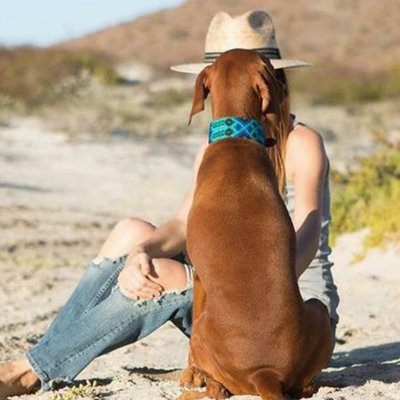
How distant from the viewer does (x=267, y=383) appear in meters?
4.45

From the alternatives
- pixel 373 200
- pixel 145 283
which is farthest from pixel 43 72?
pixel 145 283

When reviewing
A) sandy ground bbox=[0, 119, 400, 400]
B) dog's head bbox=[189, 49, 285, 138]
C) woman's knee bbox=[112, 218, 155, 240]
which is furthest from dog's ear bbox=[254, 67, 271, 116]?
sandy ground bbox=[0, 119, 400, 400]

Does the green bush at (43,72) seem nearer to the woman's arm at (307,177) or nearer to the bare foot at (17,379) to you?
the bare foot at (17,379)

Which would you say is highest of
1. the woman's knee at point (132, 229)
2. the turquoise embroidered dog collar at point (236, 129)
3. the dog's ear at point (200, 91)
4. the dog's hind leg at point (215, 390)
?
the dog's ear at point (200, 91)

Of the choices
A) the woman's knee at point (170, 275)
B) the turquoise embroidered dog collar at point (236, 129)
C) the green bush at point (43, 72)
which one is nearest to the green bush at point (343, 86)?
the green bush at point (43, 72)

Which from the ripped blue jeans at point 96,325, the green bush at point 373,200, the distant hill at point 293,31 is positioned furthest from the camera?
the distant hill at point 293,31

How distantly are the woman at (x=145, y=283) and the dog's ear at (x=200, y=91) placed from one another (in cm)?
41

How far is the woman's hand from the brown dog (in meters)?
0.57

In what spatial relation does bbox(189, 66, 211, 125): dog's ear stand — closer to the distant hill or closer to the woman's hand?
the woman's hand

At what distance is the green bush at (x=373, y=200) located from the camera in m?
9.79

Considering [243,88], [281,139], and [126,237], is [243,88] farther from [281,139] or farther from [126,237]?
[126,237]

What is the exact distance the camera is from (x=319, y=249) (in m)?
5.55

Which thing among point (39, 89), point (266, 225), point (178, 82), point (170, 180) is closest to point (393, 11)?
point (178, 82)

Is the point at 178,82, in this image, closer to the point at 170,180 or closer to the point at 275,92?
the point at 170,180
